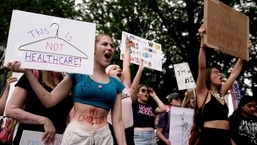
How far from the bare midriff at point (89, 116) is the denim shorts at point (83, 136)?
0.13 feet

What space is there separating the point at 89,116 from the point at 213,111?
1889 mm

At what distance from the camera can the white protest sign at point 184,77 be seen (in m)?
9.11

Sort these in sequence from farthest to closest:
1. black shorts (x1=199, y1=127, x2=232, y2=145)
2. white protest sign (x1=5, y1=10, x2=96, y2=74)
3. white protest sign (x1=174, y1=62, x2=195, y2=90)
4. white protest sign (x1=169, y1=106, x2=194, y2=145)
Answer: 1. white protest sign (x1=174, y1=62, x2=195, y2=90)
2. white protest sign (x1=169, y1=106, x2=194, y2=145)
3. black shorts (x1=199, y1=127, x2=232, y2=145)
4. white protest sign (x1=5, y1=10, x2=96, y2=74)

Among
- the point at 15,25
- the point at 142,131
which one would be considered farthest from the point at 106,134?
the point at 142,131

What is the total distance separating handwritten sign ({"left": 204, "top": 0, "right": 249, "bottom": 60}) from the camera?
510 centimetres

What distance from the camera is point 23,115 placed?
3395 mm

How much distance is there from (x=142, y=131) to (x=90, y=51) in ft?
9.93

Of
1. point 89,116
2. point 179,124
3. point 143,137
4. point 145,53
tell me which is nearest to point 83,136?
point 89,116

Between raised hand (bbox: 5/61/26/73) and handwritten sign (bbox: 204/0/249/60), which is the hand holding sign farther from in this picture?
handwritten sign (bbox: 204/0/249/60)

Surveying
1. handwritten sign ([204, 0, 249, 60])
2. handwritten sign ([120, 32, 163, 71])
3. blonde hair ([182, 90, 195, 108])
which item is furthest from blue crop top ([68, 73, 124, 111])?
blonde hair ([182, 90, 195, 108])

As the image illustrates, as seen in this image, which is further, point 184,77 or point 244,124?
point 184,77

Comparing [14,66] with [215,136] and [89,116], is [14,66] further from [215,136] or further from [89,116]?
[215,136]

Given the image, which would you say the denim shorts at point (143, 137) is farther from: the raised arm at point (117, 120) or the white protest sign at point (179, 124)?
the raised arm at point (117, 120)

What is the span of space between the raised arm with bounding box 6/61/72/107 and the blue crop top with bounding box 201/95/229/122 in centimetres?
188
